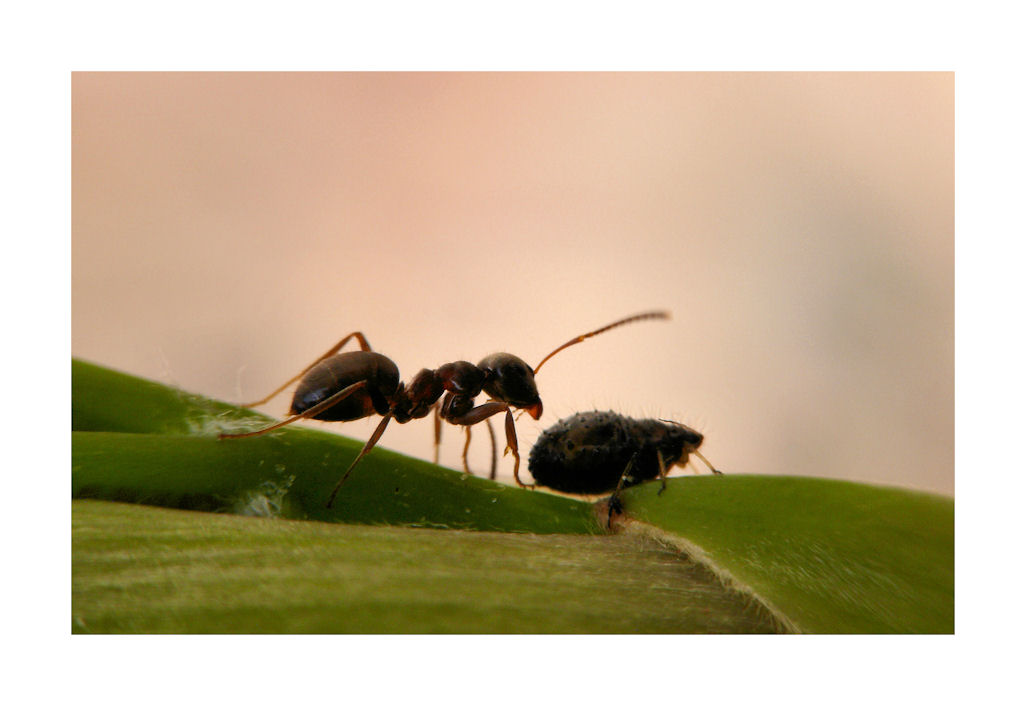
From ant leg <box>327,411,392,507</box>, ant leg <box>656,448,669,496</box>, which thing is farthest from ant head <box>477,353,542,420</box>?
Result: ant leg <box>327,411,392,507</box>

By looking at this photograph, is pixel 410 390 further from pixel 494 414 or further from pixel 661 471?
pixel 661 471

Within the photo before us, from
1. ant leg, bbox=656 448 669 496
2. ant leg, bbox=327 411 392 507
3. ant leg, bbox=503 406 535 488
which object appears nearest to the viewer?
ant leg, bbox=327 411 392 507

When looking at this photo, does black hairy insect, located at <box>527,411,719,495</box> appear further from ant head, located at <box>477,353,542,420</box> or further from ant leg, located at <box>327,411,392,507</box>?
ant leg, located at <box>327,411,392,507</box>

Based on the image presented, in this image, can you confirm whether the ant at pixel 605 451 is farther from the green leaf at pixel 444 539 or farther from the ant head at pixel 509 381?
the green leaf at pixel 444 539

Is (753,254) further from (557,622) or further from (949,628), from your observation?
(557,622)

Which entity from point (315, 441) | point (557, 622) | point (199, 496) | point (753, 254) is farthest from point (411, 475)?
point (753, 254)
